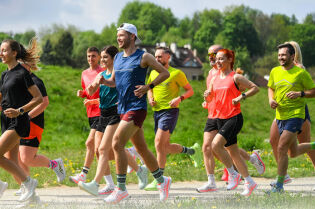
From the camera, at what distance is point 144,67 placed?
696cm

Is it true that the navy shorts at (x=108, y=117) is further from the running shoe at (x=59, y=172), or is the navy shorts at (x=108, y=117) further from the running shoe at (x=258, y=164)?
the running shoe at (x=258, y=164)

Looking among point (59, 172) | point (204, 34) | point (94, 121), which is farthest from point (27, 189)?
point (204, 34)

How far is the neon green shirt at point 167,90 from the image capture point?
896cm

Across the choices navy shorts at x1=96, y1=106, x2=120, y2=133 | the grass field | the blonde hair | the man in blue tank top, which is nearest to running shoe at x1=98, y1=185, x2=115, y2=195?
navy shorts at x1=96, y1=106, x2=120, y2=133

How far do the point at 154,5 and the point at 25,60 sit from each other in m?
109

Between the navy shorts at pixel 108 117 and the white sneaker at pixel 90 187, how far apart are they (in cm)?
99

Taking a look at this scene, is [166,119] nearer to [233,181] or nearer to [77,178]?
[233,181]

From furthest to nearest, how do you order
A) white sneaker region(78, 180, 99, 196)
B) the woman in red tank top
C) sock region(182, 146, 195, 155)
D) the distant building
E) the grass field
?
the distant building → the grass field → sock region(182, 146, 195, 155) → the woman in red tank top → white sneaker region(78, 180, 99, 196)

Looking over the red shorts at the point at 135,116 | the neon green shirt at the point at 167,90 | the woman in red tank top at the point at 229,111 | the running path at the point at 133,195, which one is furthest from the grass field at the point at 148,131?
the red shorts at the point at 135,116

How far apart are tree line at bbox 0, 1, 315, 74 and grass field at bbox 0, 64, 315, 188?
95.6 ft

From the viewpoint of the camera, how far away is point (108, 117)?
311 inches

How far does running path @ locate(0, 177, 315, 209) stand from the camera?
675cm

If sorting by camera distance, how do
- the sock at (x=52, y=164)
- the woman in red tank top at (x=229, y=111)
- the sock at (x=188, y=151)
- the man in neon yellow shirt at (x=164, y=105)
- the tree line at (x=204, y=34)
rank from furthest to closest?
the tree line at (x=204, y=34)
the sock at (x=188, y=151)
the man in neon yellow shirt at (x=164, y=105)
the sock at (x=52, y=164)
the woman in red tank top at (x=229, y=111)

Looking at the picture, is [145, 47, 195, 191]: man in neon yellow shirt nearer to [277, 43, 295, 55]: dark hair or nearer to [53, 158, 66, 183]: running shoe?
[53, 158, 66, 183]: running shoe
